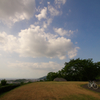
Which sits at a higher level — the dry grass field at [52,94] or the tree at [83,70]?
the tree at [83,70]

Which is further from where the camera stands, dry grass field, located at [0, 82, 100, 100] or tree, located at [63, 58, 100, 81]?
tree, located at [63, 58, 100, 81]

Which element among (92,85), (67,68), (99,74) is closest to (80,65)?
(67,68)

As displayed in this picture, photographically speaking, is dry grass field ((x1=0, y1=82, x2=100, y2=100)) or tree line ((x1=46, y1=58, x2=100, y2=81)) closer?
dry grass field ((x1=0, y1=82, x2=100, y2=100))

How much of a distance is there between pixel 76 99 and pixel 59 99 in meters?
2.04

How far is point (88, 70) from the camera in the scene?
166 ft

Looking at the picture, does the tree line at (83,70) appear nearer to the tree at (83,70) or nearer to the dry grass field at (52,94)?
the tree at (83,70)

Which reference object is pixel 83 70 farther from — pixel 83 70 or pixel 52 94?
pixel 52 94

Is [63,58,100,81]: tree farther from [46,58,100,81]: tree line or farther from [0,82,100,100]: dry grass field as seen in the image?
[0,82,100,100]: dry grass field

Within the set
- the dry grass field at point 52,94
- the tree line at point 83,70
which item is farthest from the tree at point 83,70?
the dry grass field at point 52,94

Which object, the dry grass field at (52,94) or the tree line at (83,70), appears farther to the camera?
the tree line at (83,70)

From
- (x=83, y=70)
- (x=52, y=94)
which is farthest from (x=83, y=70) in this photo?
(x=52, y=94)

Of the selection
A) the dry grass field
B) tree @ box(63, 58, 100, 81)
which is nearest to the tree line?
tree @ box(63, 58, 100, 81)

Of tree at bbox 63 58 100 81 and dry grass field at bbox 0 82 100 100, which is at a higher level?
tree at bbox 63 58 100 81

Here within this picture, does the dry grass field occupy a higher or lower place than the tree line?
lower
